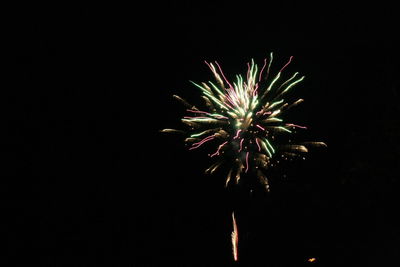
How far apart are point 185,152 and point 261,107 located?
9187 millimetres

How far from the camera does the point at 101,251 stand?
618 inches

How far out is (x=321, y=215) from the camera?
12.4m

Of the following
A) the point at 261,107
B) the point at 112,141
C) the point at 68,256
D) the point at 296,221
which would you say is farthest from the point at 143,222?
the point at 261,107

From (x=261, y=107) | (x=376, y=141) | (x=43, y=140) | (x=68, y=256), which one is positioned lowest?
(x=68, y=256)

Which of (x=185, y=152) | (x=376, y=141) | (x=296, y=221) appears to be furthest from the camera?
(x=185, y=152)

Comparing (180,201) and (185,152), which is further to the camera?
(185,152)

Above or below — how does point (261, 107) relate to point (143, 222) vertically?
above

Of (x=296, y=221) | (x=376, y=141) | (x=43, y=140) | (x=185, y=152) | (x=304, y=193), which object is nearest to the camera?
(x=296, y=221)

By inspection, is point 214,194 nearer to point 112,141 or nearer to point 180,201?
point 180,201

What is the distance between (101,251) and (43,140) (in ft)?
22.3

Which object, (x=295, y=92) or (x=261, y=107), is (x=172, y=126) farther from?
(x=261, y=107)

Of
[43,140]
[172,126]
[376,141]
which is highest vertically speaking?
[172,126]

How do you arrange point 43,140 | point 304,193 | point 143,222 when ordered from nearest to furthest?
point 304,193
point 143,222
point 43,140

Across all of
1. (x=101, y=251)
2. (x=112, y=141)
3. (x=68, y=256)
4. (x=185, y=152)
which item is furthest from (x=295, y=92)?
(x=68, y=256)
